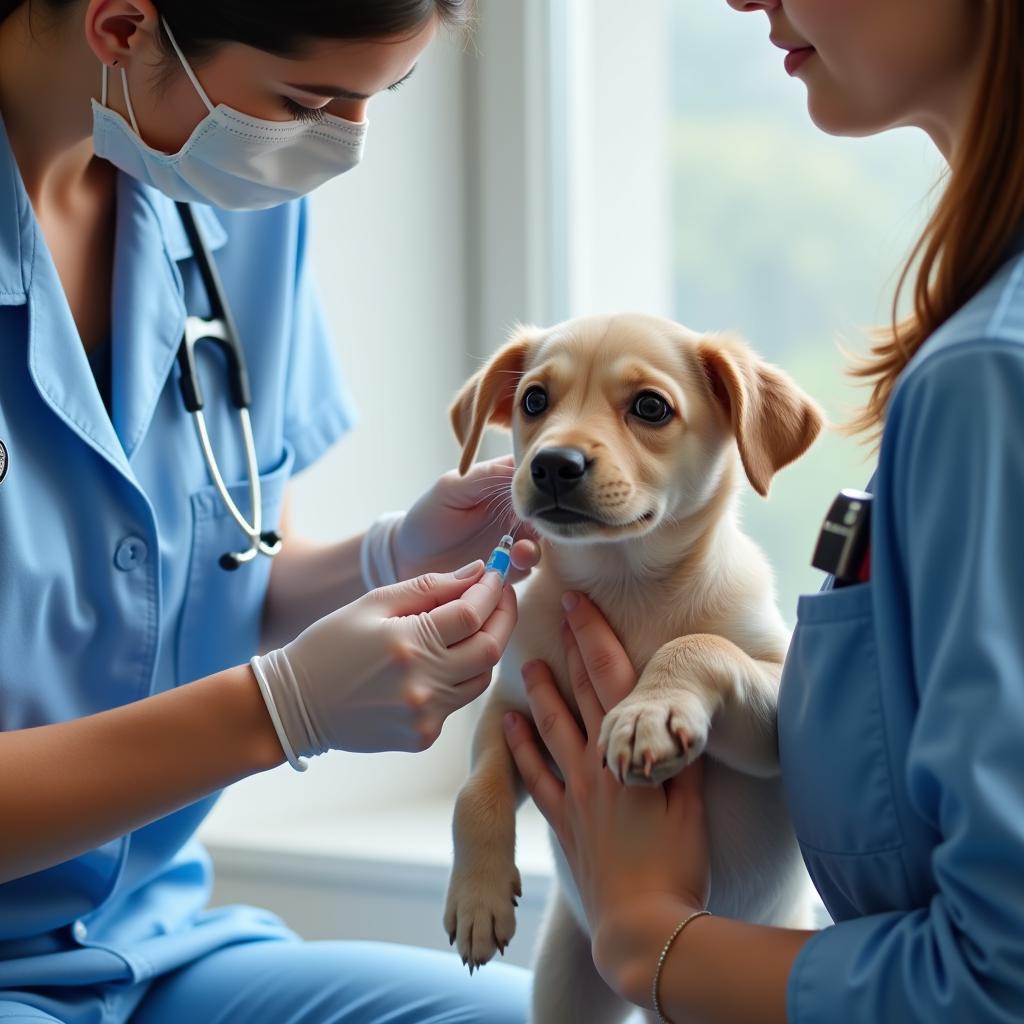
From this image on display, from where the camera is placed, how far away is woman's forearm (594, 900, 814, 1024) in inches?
34.3

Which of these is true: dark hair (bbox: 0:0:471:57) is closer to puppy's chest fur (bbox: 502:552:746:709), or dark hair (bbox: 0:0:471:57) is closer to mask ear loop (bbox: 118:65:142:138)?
mask ear loop (bbox: 118:65:142:138)

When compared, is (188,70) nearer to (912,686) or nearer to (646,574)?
(646,574)

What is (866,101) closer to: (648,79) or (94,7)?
(94,7)

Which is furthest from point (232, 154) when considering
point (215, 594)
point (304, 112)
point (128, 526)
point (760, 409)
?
point (760, 409)

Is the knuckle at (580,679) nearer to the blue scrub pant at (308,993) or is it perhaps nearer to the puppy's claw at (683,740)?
the puppy's claw at (683,740)

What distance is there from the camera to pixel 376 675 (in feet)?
3.82

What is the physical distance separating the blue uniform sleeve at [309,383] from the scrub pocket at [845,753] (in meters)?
0.93

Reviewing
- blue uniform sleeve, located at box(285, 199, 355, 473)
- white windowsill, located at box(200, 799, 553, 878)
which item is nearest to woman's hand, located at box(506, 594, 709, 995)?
blue uniform sleeve, located at box(285, 199, 355, 473)

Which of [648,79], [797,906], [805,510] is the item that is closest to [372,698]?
[797,906]

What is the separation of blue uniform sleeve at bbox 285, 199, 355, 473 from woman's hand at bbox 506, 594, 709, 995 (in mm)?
548

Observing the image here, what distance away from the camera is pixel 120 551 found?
133cm

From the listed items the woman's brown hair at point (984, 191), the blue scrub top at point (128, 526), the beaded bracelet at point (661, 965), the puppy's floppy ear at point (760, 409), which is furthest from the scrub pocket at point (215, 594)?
the woman's brown hair at point (984, 191)

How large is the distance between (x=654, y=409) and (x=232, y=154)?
55 cm

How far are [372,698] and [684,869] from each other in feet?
1.12
